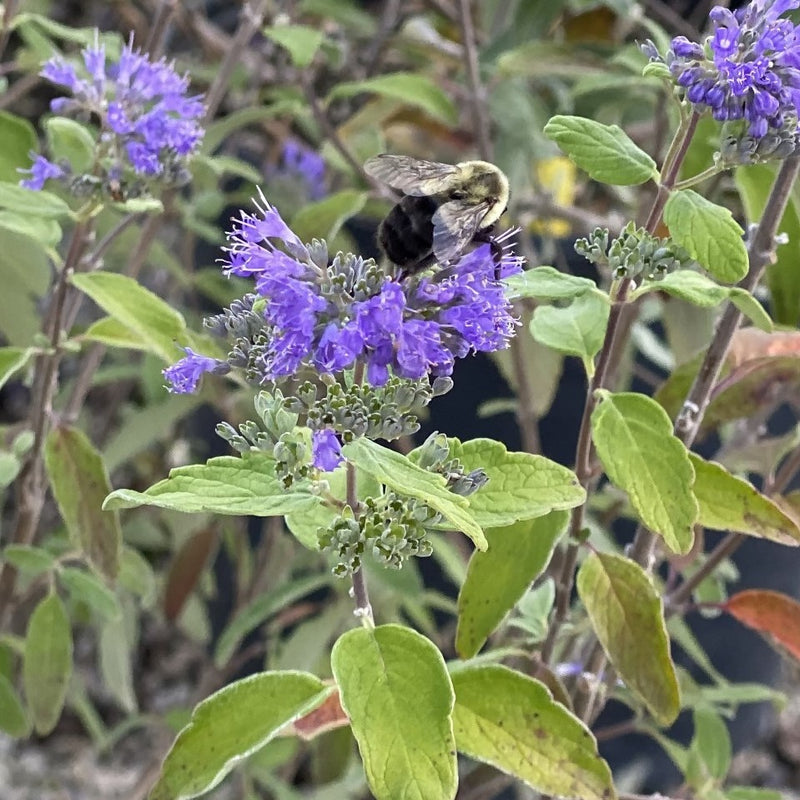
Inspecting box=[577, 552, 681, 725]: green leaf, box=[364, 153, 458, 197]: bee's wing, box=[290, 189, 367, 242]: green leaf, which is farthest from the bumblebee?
box=[290, 189, 367, 242]: green leaf

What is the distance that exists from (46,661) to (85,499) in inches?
7.2

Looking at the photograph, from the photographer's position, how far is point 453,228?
50 centimetres

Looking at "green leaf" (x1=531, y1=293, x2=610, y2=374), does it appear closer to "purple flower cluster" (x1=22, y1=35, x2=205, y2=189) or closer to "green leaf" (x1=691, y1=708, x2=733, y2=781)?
"purple flower cluster" (x1=22, y1=35, x2=205, y2=189)

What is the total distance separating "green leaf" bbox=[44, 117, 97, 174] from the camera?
0.68m

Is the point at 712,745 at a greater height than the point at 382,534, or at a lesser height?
lesser

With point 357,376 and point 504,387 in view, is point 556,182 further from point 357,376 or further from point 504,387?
point 357,376

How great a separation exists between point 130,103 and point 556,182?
0.77m

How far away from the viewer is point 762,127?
467mm

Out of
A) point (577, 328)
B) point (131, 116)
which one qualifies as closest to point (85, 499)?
point (131, 116)

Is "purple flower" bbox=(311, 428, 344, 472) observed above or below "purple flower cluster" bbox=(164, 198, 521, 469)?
below

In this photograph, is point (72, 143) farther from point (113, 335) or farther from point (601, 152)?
point (601, 152)

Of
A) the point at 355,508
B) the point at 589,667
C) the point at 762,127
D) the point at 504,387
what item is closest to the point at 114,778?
the point at 504,387

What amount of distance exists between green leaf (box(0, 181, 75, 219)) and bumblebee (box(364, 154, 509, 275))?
0.22 meters

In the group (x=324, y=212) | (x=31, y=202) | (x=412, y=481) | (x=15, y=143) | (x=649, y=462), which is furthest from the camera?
(x=324, y=212)
